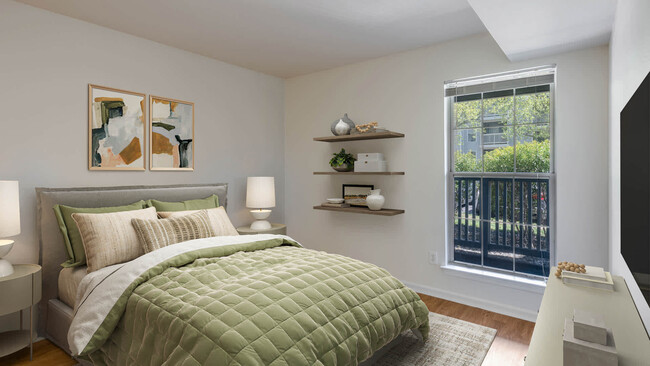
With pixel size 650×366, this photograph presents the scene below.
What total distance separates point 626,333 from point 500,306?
6.74 ft

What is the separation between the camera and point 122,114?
10.5 ft


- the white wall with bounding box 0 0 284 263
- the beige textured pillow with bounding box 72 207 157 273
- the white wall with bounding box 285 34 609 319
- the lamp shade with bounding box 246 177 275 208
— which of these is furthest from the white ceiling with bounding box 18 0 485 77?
the beige textured pillow with bounding box 72 207 157 273

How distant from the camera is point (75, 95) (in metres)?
2.94

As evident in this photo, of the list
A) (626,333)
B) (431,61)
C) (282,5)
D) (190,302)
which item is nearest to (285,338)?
(190,302)

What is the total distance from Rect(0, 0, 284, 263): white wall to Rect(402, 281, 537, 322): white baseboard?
2.26m

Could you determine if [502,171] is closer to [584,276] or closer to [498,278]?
[498,278]

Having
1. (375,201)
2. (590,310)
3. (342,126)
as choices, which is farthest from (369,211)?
(590,310)

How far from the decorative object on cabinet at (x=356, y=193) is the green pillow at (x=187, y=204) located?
145 centimetres

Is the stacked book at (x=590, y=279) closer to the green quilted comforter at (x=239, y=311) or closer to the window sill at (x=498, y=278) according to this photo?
the green quilted comforter at (x=239, y=311)

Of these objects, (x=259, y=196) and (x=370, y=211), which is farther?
(x=259, y=196)

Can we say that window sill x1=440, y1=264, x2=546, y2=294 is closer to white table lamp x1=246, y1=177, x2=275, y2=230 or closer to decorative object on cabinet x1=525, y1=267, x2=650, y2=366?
decorative object on cabinet x1=525, y1=267, x2=650, y2=366

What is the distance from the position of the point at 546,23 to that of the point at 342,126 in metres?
2.07

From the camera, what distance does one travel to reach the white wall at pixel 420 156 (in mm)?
2795

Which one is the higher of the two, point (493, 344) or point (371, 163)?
point (371, 163)
